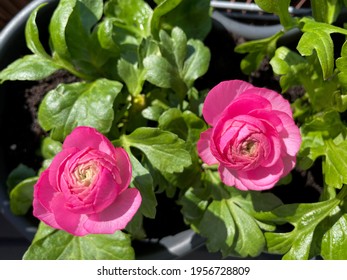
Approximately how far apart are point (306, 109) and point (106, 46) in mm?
338

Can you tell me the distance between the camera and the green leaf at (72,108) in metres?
0.72

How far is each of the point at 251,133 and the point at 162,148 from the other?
0.54ft

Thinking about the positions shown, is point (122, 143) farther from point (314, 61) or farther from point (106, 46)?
point (314, 61)

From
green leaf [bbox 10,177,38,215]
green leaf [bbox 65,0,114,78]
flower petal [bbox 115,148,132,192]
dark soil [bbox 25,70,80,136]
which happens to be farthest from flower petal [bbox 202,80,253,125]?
dark soil [bbox 25,70,80,136]

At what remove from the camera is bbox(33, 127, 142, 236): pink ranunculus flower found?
565mm

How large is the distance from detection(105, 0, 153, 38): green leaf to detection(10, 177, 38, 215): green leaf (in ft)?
0.96

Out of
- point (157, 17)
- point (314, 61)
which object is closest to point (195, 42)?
point (157, 17)

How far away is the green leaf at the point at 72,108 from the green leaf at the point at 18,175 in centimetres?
21

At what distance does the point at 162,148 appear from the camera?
2.32 ft

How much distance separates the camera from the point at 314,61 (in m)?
0.73

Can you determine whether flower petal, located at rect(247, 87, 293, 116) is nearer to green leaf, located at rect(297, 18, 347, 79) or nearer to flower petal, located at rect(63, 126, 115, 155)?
green leaf, located at rect(297, 18, 347, 79)

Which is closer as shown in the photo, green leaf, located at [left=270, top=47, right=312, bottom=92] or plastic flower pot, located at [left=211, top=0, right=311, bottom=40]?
green leaf, located at [left=270, top=47, right=312, bottom=92]

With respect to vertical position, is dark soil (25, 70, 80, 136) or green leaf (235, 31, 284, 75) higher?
dark soil (25, 70, 80, 136)

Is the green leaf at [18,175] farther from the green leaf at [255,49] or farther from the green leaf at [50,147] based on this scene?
the green leaf at [255,49]
